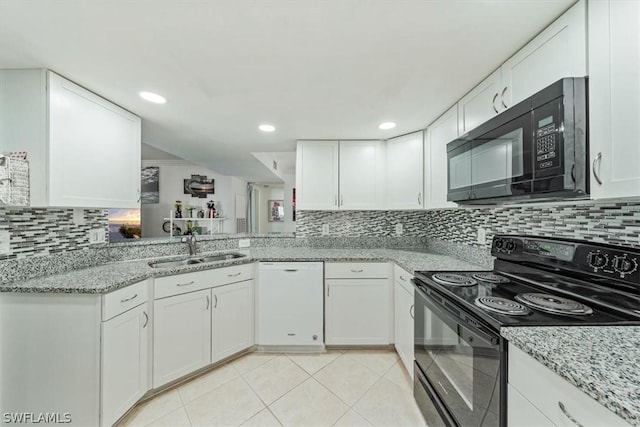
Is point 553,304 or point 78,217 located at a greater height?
point 78,217

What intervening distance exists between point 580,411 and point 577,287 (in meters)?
0.76

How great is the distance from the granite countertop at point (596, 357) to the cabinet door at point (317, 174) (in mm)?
1919

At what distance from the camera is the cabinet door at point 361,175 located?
2549mm

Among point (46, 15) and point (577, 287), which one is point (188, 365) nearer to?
point (46, 15)

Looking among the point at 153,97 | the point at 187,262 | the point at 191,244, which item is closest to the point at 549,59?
the point at 153,97

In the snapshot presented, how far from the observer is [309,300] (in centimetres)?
219

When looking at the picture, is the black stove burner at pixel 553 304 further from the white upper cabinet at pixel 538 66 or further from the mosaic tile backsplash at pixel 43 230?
the mosaic tile backsplash at pixel 43 230

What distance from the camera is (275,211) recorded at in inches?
322

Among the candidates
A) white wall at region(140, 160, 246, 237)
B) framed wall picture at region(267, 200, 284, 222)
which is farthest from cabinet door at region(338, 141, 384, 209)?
framed wall picture at region(267, 200, 284, 222)

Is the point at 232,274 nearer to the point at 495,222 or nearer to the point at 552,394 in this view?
the point at 552,394

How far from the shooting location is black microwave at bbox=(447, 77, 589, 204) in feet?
2.94

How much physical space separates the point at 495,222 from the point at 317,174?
1627 millimetres

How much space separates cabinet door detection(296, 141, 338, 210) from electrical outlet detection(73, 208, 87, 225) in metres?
1.74

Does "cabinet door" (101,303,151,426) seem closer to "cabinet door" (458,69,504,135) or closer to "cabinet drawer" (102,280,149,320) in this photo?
"cabinet drawer" (102,280,149,320)
